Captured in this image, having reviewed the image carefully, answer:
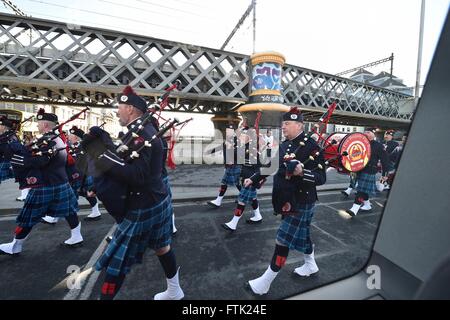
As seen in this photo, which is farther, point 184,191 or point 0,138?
point 184,191

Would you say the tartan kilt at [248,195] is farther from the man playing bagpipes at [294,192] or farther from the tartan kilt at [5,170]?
the tartan kilt at [5,170]

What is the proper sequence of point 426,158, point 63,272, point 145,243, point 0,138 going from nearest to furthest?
point 426,158 < point 145,243 < point 63,272 < point 0,138

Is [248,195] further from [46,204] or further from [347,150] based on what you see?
[46,204]

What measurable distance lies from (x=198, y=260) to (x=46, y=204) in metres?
2.44

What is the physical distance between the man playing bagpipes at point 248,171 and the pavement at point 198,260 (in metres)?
0.20

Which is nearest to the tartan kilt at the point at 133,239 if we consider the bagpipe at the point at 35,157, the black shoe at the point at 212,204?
the bagpipe at the point at 35,157

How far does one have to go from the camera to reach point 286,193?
2371 millimetres

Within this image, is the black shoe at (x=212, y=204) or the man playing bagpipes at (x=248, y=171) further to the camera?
the black shoe at (x=212, y=204)

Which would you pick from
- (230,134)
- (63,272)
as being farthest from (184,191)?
(63,272)

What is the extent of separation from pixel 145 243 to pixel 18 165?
8.51 ft

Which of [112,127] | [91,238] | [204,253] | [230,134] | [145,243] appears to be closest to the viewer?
[145,243]

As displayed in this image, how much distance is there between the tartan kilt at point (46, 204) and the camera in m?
2.90

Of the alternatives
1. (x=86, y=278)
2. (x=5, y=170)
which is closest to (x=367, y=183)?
(x=86, y=278)
